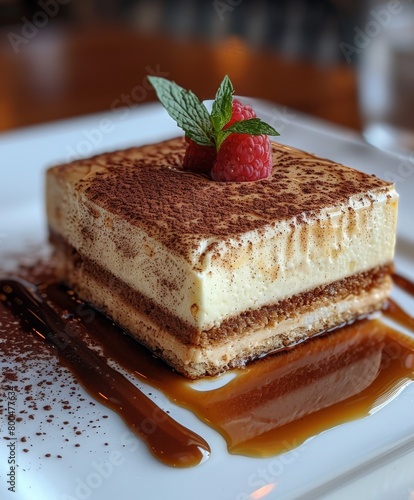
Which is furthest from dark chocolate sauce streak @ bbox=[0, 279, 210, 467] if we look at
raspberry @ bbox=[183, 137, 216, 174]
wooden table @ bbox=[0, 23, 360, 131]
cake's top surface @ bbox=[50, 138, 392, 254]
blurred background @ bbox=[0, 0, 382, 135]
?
wooden table @ bbox=[0, 23, 360, 131]

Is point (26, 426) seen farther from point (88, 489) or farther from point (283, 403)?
point (283, 403)

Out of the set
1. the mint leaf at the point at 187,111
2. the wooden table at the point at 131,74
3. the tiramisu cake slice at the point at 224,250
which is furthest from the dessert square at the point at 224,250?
the wooden table at the point at 131,74

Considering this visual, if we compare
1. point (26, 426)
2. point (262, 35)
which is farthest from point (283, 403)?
point (262, 35)

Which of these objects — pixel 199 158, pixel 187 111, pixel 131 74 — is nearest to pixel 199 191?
pixel 199 158

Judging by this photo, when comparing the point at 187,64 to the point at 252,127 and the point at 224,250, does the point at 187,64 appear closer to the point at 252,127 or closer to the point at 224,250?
the point at 252,127

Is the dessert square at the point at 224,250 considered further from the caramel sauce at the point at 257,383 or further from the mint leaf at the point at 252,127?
the mint leaf at the point at 252,127

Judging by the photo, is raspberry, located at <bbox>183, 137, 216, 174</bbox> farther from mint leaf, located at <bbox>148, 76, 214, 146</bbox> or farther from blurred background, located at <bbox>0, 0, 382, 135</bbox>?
blurred background, located at <bbox>0, 0, 382, 135</bbox>
